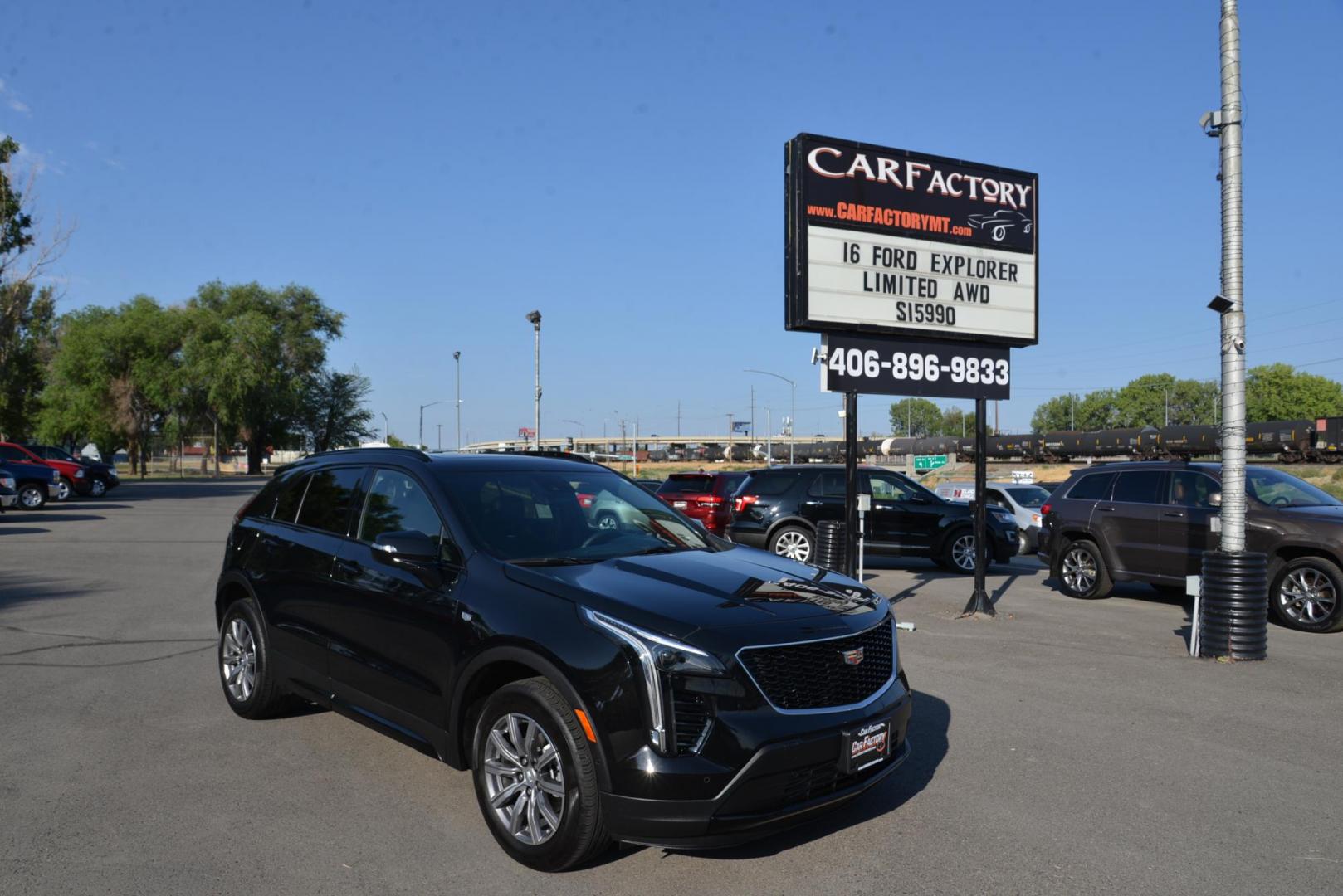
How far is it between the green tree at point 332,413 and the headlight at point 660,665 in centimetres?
7538

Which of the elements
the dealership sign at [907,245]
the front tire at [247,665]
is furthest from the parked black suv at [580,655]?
the dealership sign at [907,245]

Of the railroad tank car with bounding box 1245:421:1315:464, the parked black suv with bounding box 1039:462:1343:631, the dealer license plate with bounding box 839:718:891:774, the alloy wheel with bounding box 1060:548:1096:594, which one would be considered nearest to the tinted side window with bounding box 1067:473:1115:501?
the parked black suv with bounding box 1039:462:1343:631

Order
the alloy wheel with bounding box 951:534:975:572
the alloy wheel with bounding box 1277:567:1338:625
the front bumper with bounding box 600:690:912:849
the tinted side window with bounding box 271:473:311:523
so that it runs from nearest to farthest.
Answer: the front bumper with bounding box 600:690:912:849, the tinted side window with bounding box 271:473:311:523, the alloy wheel with bounding box 1277:567:1338:625, the alloy wheel with bounding box 951:534:975:572

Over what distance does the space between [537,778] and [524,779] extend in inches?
4.2

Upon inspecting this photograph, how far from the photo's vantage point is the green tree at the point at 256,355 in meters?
60.8

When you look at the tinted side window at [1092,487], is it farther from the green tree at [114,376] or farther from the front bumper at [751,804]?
the green tree at [114,376]

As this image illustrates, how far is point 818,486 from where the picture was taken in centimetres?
1647

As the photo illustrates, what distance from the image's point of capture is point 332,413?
7788 centimetres

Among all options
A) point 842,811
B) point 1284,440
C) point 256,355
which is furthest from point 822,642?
point 256,355

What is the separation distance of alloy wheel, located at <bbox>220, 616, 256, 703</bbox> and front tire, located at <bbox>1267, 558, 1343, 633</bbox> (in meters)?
9.70

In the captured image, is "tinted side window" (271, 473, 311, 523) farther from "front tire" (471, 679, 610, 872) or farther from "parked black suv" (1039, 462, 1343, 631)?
"parked black suv" (1039, 462, 1343, 631)

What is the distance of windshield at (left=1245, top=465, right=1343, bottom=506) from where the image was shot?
11.1 m

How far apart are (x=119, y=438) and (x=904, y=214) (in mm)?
64881

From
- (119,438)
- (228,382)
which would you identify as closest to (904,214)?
(228,382)
